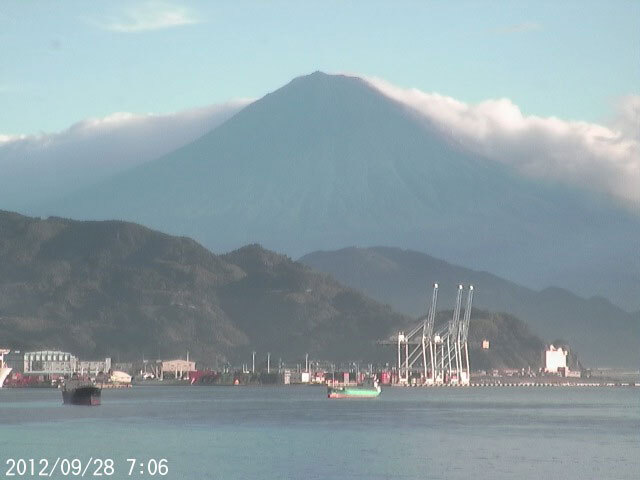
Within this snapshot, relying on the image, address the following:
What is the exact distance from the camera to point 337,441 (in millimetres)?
91625

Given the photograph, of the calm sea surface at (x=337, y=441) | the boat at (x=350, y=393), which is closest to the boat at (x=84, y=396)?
the calm sea surface at (x=337, y=441)

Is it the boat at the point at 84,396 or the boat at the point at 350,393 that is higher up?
the boat at the point at 350,393

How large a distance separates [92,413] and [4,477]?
6107cm

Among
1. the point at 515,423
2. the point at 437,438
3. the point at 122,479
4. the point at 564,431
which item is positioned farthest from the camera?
the point at 515,423

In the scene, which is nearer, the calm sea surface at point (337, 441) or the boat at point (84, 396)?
the calm sea surface at point (337, 441)

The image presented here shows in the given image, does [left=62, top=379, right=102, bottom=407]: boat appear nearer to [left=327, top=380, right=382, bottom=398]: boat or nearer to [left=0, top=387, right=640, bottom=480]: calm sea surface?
[left=0, top=387, right=640, bottom=480]: calm sea surface

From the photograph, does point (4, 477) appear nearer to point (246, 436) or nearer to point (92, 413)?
point (246, 436)

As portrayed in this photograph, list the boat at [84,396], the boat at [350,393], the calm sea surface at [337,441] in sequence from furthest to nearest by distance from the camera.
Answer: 1. the boat at [350,393]
2. the boat at [84,396]
3. the calm sea surface at [337,441]

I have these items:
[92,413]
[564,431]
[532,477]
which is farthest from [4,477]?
[92,413]

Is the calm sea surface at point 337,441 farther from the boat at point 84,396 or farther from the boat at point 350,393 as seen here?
the boat at point 350,393

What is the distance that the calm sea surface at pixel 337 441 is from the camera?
73.5 meters

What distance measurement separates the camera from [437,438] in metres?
94.4

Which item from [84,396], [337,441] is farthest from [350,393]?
[337,441]

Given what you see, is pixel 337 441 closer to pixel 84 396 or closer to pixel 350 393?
pixel 84 396
